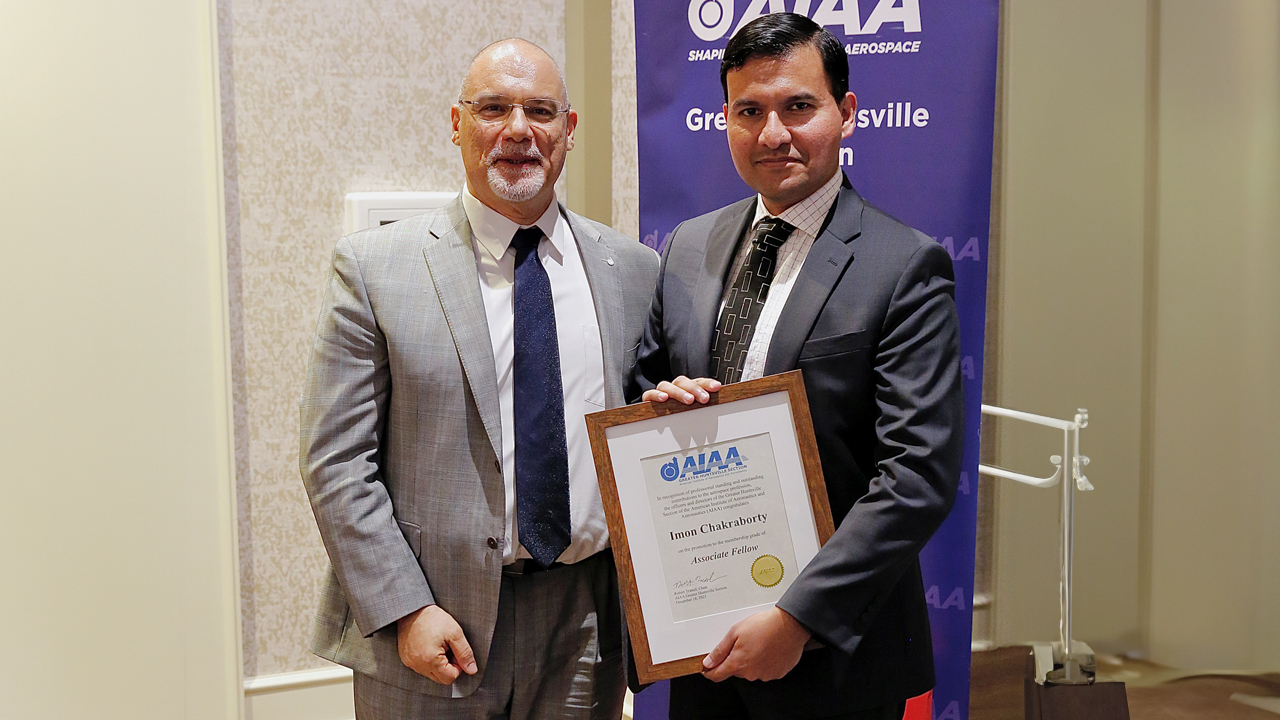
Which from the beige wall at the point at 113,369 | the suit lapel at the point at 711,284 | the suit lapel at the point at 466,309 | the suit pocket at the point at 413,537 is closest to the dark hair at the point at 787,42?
the suit lapel at the point at 711,284

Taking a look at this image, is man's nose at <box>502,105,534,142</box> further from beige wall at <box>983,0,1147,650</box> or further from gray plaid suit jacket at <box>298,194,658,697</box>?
beige wall at <box>983,0,1147,650</box>

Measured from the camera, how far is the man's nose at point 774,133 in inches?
61.4

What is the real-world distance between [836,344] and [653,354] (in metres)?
0.37

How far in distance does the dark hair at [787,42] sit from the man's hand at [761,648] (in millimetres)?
833

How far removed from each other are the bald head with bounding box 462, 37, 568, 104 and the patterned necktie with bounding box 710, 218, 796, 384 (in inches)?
19.4

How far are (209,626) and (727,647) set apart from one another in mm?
2160

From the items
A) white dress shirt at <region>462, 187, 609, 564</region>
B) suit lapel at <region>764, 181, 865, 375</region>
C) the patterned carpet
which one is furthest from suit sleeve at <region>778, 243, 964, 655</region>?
the patterned carpet

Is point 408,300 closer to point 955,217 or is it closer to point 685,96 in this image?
point 685,96

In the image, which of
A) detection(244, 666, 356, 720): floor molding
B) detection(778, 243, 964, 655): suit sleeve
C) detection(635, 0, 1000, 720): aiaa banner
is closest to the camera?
detection(778, 243, 964, 655): suit sleeve

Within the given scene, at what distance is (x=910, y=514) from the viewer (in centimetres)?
149

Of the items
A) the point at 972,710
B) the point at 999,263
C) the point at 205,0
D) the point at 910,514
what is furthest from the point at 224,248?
the point at 972,710

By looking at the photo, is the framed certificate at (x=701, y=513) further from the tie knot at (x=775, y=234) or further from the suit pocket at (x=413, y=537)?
the suit pocket at (x=413, y=537)

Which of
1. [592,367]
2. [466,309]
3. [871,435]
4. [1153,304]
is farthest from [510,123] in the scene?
[1153,304]

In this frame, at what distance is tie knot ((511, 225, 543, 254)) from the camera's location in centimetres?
189
